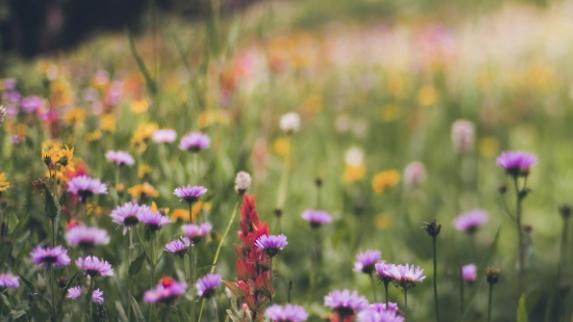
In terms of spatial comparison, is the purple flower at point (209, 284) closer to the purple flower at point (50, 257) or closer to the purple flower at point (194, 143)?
the purple flower at point (50, 257)

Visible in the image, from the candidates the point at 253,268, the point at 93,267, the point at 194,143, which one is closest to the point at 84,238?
the point at 93,267

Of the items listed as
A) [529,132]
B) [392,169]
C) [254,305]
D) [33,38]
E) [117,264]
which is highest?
[33,38]

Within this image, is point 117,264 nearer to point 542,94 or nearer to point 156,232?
point 156,232

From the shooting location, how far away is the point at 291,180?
289cm

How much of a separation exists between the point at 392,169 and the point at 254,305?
2311mm

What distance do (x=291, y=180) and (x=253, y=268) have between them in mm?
1867

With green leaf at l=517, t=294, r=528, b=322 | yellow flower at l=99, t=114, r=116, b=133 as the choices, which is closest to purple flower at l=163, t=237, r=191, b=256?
green leaf at l=517, t=294, r=528, b=322

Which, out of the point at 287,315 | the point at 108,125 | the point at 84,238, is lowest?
the point at 287,315

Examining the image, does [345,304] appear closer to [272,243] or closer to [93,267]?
[272,243]

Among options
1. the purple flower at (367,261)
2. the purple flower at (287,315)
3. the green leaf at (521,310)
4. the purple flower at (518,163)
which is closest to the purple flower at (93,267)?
the purple flower at (287,315)

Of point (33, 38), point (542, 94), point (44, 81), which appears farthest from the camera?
point (33, 38)

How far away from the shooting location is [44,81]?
4.94 feet

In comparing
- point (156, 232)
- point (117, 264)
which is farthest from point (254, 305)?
point (117, 264)

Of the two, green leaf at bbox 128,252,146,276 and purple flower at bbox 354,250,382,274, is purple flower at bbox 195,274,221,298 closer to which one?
green leaf at bbox 128,252,146,276
